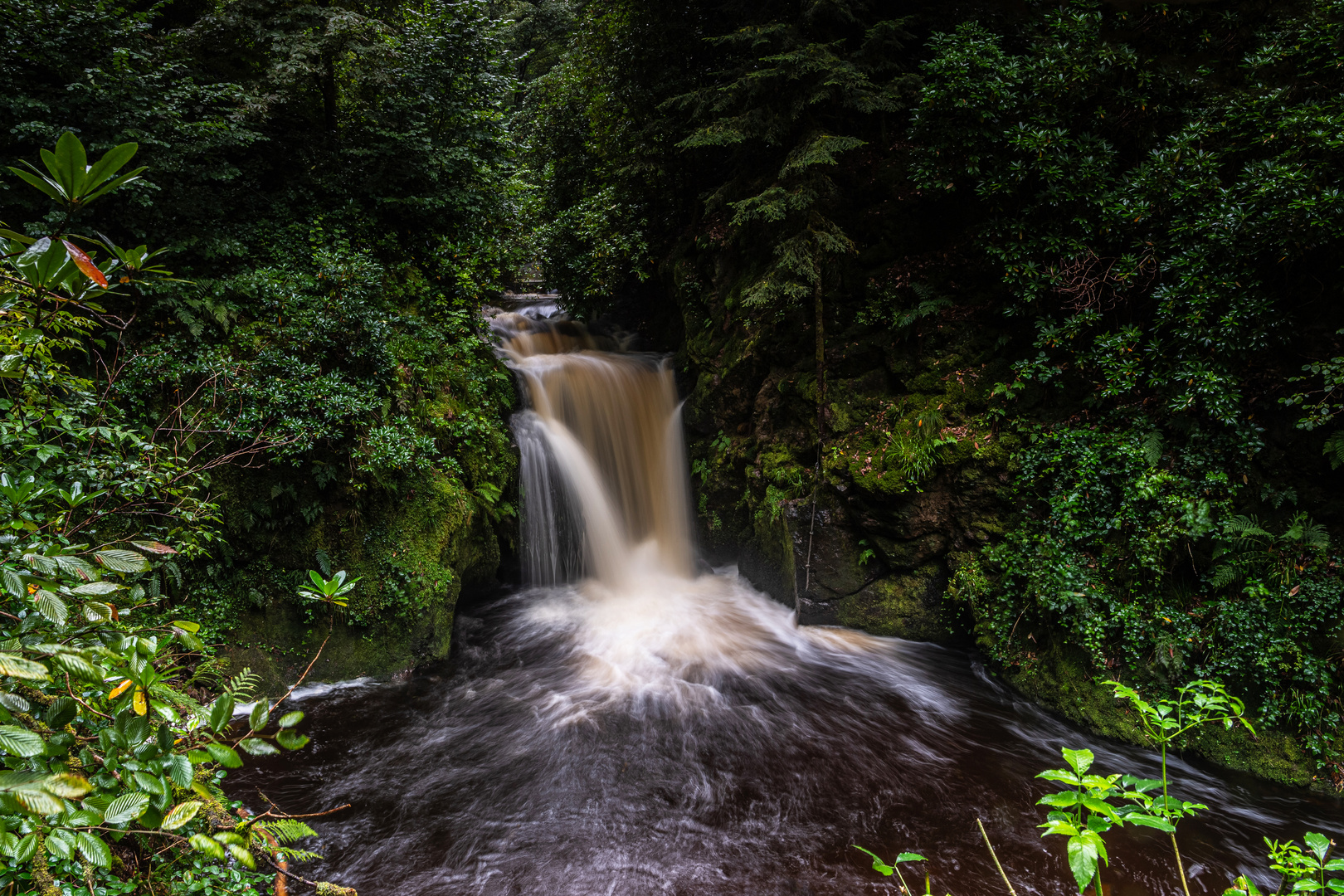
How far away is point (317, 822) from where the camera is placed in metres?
4.12

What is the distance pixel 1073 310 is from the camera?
5.82m

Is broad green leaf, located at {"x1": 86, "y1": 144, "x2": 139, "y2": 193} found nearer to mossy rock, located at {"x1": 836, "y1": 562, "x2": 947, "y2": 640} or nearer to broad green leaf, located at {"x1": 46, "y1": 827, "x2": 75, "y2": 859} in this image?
broad green leaf, located at {"x1": 46, "y1": 827, "x2": 75, "y2": 859}

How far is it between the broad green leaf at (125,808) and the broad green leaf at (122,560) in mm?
699

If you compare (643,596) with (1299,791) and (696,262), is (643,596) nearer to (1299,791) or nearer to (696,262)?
(696,262)

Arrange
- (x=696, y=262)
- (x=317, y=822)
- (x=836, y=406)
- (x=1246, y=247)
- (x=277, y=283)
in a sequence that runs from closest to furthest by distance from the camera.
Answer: (x=317, y=822) < (x=1246, y=247) < (x=277, y=283) < (x=836, y=406) < (x=696, y=262)

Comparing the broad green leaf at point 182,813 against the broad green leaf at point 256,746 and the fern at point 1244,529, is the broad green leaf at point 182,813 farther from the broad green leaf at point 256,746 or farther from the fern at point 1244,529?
the fern at point 1244,529

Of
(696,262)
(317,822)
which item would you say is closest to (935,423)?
(696,262)

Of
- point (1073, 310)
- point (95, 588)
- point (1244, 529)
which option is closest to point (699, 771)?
point (95, 588)

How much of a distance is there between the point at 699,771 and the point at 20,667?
450cm

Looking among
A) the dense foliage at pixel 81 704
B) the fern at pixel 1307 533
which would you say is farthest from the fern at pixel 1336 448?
the dense foliage at pixel 81 704

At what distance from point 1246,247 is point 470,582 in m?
8.87

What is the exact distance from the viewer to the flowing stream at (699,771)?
12.4 feet

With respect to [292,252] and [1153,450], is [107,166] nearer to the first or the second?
[292,252]

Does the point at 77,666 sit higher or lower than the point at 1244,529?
higher
